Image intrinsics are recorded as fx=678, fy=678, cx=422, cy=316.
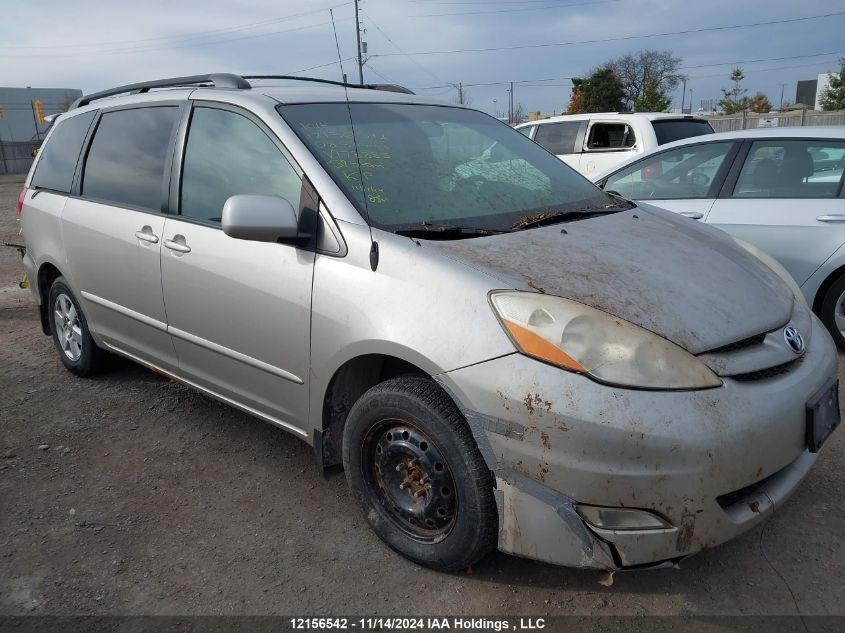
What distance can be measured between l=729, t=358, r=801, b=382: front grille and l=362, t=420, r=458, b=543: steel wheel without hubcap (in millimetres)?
996

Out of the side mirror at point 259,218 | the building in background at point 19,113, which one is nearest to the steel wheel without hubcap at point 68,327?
the side mirror at point 259,218

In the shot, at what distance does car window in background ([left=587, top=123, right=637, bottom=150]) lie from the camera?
9.39 metres

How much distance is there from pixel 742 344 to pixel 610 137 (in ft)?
26.8

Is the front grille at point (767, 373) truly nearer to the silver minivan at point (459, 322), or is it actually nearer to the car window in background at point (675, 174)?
the silver minivan at point (459, 322)

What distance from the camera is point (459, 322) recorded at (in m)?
2.21

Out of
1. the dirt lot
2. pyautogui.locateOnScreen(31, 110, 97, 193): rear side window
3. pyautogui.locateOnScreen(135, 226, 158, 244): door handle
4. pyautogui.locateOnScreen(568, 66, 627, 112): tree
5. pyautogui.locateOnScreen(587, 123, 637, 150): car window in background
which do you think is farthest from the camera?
pyautogui.locateOnScreen(568, 66, 627, 112): tree

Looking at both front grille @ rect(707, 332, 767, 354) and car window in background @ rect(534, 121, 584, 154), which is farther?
car window in background @ rect(534, 121, 584, 154)

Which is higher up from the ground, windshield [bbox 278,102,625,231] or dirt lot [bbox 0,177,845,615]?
windshield [bbox 278,102,625,231]

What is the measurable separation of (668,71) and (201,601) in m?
57.8

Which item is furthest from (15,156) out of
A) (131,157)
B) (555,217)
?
(555,217)

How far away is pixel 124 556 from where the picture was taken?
265 centimetres

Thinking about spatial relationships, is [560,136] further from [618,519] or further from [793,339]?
[618,519]


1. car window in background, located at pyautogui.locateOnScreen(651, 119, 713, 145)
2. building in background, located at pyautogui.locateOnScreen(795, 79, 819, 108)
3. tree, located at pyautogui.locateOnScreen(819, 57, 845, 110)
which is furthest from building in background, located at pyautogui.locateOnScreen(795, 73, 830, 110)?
car window in background, located at pyautogui.locateOnScreen(651, 119, 713, 145)

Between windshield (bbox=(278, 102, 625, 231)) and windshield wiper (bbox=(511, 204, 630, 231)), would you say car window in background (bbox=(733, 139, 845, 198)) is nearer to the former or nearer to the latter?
windshield (bbox=(278, 102, 625, 231))
